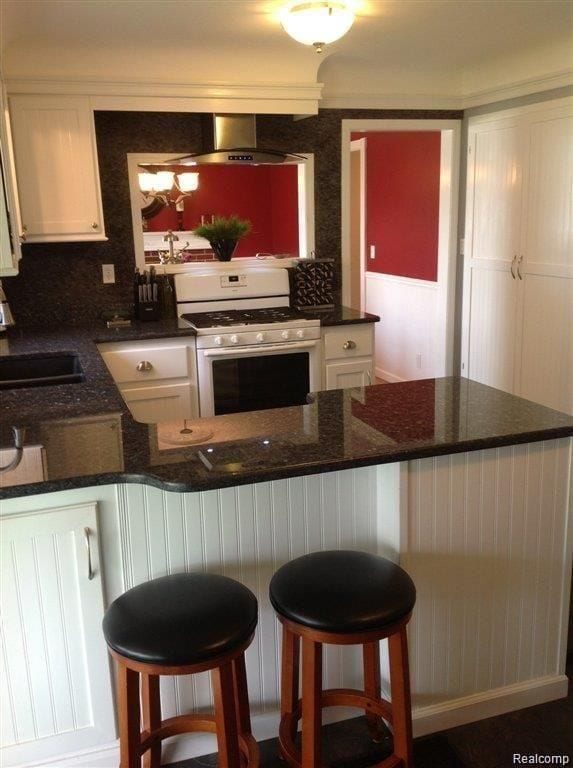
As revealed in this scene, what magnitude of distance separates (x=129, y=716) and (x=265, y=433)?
0.78 metres

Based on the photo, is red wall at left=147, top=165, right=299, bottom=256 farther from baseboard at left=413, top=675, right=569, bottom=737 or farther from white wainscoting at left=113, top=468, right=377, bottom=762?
baseboard at left=413, top=675, right=569, bottom=737

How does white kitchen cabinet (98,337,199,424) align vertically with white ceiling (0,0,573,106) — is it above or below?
below

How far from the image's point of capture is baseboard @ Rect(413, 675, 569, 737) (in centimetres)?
205

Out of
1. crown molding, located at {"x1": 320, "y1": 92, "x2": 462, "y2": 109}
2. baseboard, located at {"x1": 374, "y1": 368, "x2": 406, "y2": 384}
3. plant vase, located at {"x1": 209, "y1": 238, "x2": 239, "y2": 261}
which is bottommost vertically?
baseboard, located at {"x1": 374, "y1": 368, "x2": 406, "y2": 384}

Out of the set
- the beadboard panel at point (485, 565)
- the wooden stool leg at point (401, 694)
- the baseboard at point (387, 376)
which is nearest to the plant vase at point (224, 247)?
the baseboard at point (387, 376)

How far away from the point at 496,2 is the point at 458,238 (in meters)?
1.89

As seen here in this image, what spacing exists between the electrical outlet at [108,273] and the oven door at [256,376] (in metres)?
0.82

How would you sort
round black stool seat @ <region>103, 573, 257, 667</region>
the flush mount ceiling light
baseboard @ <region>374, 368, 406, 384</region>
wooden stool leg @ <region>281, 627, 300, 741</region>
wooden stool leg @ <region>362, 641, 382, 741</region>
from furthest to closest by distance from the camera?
baseboard @ <region>374, 368, 406, 384</region>, the flush mount ceiling light, wooden stool leg @ <region>362, 641, 382, 741</region>, wooden stool leg @ <region>281, 627, 300, 741</region>, round black stool seat @ <region>103, 573, 257, 667</region>

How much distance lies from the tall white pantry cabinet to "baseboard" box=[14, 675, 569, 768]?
2.13 meters

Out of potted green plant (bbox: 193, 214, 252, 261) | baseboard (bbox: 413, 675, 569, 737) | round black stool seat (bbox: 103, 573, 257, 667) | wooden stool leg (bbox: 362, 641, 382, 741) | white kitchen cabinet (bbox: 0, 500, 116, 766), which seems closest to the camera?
round black stool seat (bbox: 103, 573, 257, 667)

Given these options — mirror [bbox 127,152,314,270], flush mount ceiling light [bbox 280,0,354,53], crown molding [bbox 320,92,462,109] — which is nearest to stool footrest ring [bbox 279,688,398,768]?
flush mount ceiling light [bbox 280,0,354,53]

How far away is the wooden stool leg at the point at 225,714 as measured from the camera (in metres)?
1.54

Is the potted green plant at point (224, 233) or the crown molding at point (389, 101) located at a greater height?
the crown molding at point (389, 101)

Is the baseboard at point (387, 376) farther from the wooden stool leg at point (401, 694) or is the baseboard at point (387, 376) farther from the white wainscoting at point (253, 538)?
the wooden stool leg at point (401, 694)
